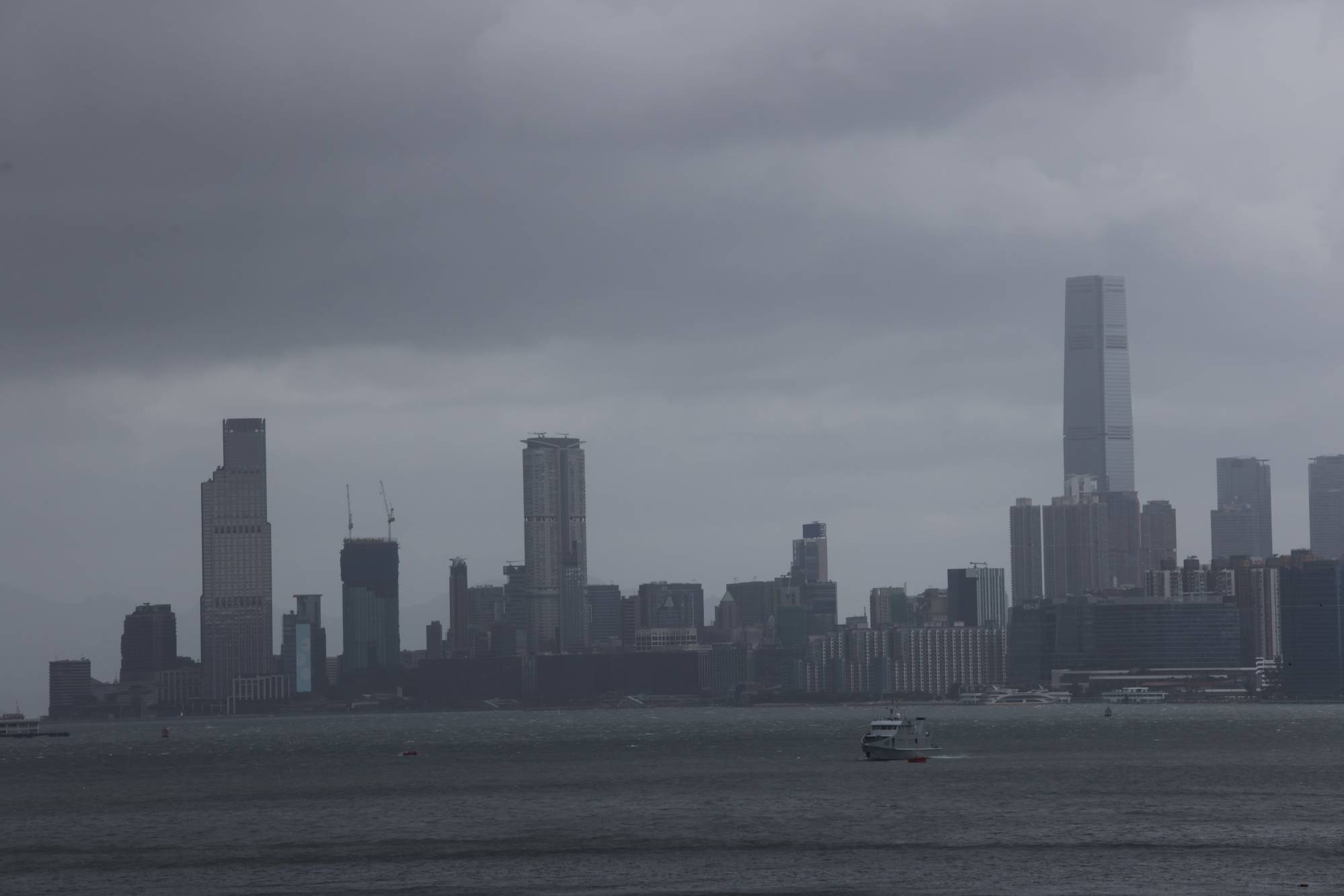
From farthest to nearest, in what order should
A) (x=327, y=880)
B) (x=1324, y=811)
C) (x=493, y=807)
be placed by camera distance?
1. (x=493, y=807)
2. (x=1324, y=811)
3. (x=327, y=880)

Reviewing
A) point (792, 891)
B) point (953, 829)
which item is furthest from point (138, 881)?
point (953, 829)

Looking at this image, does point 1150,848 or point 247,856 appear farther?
point 247,856

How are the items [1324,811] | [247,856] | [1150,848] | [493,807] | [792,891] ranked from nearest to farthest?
1. [792,891]
2. [1150,848]
3. [247,856]
4. [1324,811]
5. [493,807]

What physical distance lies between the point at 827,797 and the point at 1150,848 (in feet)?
191

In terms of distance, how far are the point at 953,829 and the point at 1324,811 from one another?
109 ft

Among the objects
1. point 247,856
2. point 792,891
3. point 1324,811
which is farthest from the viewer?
point 1324,811

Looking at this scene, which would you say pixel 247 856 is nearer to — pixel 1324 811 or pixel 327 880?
pixel 327 880

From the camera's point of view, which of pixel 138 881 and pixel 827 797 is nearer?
pixel 138 881

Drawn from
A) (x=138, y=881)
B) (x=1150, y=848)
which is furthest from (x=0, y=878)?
(x=1150, y=848)

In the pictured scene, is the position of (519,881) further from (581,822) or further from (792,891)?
(581,822)

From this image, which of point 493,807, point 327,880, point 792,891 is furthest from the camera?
point 493,807

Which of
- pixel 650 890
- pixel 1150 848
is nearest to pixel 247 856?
pixel 650 890

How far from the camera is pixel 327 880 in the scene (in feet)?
429

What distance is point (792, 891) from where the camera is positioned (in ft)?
396
